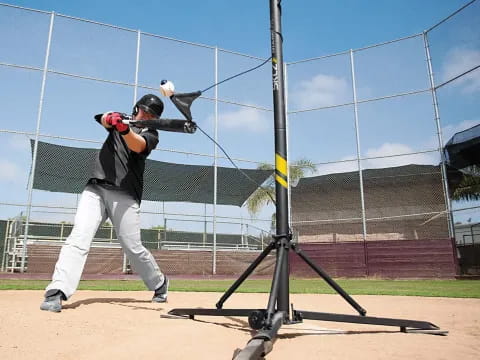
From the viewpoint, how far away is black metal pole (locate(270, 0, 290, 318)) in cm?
247

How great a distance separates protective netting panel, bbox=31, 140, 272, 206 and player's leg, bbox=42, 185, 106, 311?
7684mm

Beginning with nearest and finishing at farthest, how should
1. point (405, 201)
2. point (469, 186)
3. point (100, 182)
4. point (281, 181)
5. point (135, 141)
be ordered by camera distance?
point (281, 181) → point (135, 141) → point (100, 182) → point (469, 186) → point (405, 201)

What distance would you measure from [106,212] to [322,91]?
1254 cm

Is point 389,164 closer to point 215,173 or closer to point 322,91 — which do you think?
point 322,91

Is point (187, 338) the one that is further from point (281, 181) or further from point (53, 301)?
point (53, 301)

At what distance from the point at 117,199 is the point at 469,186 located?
11690mm

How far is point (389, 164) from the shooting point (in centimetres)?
1323

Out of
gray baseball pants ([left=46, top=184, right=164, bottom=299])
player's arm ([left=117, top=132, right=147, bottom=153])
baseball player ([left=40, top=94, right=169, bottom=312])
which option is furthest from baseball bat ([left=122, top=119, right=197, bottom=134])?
gray baseball pants ([left=46, top=184, right=164, bottom=299])

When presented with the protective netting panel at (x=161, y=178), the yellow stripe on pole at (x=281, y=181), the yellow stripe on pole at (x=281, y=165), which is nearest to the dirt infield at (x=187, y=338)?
the yellow stripe on pole at (x=281, y=181)

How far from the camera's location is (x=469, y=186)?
11.6 meters

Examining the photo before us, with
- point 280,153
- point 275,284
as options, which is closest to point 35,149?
point 280,153

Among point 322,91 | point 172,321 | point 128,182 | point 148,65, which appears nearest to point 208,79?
point 148,65

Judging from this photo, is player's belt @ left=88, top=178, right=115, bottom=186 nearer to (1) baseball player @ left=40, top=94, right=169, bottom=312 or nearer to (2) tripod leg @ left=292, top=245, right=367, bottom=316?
(1) baseball player @ left=40, top=94, right=169, bottom=312

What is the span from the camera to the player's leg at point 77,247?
3050mm
